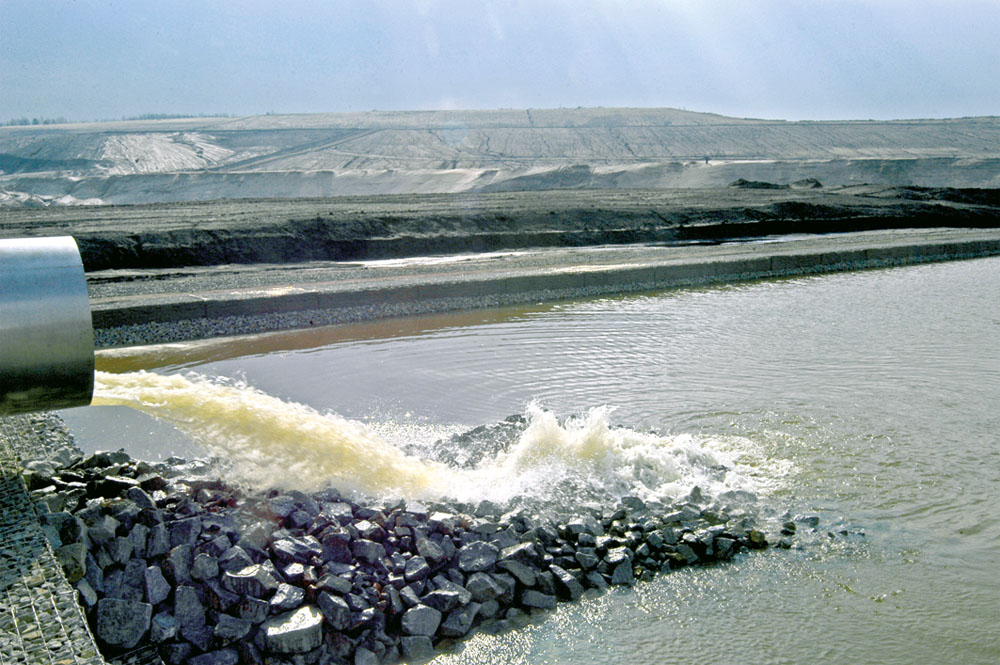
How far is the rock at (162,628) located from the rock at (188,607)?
37mm

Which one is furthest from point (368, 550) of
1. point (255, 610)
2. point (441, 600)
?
point (255, 610)

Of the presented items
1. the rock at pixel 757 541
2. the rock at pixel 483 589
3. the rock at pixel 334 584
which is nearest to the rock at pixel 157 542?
the rock at pixel 334 584

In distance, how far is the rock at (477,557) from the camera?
5102 mm

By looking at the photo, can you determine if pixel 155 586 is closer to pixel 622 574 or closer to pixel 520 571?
pixel 520 571

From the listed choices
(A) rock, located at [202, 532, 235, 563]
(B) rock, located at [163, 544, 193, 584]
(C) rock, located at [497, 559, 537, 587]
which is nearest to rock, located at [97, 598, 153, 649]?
(B) rock, located at [163, 544, 193, 584]

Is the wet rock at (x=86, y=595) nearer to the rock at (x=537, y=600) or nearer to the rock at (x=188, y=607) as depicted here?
the rock at (x=188, y=607)

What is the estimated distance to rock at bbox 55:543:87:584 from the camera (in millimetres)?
4457

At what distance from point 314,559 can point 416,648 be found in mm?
784

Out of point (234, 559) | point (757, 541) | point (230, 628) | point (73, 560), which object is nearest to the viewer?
point (230, 628)

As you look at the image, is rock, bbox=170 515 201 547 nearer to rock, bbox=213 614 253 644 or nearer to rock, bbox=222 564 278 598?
rock, bbox=222 564 278 598

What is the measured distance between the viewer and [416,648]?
459cm

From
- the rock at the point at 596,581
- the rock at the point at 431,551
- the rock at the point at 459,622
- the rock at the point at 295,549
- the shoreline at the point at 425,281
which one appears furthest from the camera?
the shoreline at the point at 425,281

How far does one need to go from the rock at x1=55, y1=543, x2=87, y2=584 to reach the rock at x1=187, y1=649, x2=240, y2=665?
77cm

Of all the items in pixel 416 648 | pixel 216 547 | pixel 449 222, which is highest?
pixel 449 222
